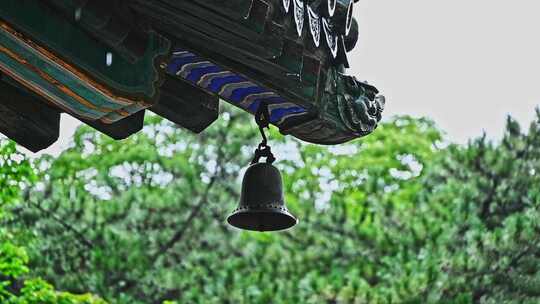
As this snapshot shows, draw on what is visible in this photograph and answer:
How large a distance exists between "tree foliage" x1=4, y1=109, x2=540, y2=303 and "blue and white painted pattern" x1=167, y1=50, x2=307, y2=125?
1138cm

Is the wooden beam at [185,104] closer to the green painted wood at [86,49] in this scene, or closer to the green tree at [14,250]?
the green painted wood at [86,49]

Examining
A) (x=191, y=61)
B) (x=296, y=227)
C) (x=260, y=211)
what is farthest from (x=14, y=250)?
(x=296, y=227)

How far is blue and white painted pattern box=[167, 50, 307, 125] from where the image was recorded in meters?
3.98

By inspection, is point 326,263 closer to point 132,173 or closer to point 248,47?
point 132,173

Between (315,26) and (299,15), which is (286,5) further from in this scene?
(315,26)

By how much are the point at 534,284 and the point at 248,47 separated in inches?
485

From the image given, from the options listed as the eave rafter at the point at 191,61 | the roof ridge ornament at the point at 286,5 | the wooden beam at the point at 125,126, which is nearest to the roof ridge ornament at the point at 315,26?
the eave rafter at the point at 191,61

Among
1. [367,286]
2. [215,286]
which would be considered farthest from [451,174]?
[215,286]

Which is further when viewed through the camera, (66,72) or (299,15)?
(299,15)

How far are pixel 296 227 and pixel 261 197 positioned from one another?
14.0m

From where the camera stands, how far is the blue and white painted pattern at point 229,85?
3977 millimetres

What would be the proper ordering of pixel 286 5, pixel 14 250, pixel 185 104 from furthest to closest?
pixel 14 250 → pixel 185 104 → pixel 286 5

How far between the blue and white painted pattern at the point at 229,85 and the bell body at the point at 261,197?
451mm

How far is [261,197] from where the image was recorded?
4801mm
